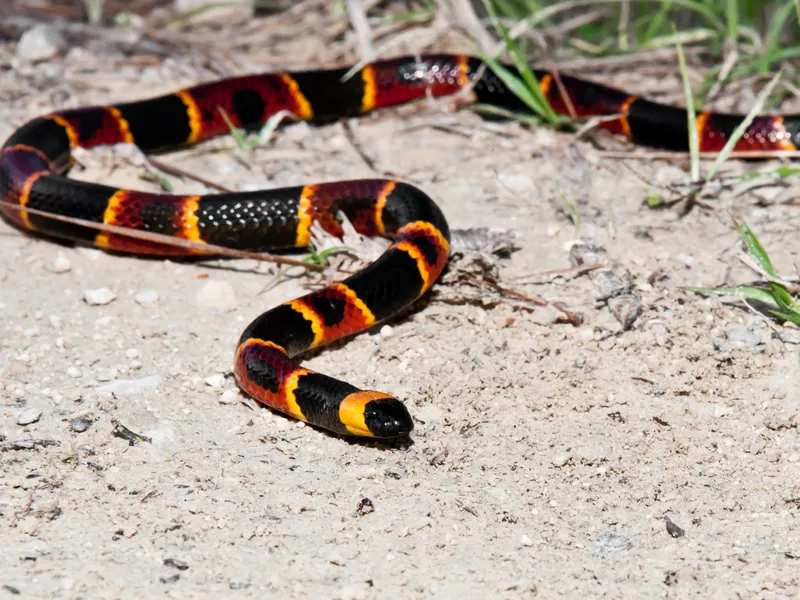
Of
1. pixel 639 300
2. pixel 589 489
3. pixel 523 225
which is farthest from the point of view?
pixel 523 225

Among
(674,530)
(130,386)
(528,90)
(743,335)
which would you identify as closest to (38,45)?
(528,90)

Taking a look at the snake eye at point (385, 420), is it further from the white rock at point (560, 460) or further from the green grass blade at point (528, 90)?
the green grass blade at point (528, 90)

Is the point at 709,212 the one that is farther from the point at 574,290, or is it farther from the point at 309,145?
the point at 309,145

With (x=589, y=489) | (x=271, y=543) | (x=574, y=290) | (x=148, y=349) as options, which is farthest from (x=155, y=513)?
(x=574, y=290)

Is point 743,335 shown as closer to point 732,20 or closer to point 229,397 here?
point 229,397

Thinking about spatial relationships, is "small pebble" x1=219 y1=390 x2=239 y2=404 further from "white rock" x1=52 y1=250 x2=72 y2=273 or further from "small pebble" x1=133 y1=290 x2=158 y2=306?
"white rock" x1=52 y1=250 x2=72 y2=273

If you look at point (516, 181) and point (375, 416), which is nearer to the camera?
point (375, 416)
